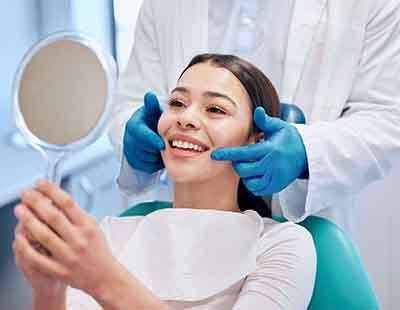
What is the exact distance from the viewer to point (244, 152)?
106 centimetres

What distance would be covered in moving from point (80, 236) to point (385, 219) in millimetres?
1540

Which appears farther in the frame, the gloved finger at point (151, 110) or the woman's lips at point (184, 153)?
the gloved finger at point (151, 110)

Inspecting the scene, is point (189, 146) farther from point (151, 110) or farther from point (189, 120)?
point (151, 110)

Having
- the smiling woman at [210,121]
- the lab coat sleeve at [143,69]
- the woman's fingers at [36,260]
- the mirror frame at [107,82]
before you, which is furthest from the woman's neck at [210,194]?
the woman's fingers at [36,260]

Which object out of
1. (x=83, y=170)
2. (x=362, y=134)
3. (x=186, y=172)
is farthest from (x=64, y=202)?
(x=83, y=170)

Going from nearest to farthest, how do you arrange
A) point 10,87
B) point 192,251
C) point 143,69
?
1. point 192,251
2. point 143,69
3. point 10,87

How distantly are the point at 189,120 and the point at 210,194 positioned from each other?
16 centimetres

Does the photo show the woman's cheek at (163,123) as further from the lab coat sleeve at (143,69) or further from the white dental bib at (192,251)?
the lab coat sleeve at (143,69)

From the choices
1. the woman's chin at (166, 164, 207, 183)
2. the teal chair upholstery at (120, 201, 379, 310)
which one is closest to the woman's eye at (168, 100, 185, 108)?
the woman's chin at (166, 164, 207, 183)

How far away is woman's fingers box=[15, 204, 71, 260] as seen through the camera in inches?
27.0

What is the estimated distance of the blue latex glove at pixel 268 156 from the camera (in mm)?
1062

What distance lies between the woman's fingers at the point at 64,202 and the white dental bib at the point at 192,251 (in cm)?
41

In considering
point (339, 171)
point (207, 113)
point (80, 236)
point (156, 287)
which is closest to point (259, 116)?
point (207, 113)

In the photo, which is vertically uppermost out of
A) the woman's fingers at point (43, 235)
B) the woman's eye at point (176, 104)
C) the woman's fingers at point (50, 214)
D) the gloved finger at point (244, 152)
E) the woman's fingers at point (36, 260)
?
the woman's fingers at point (50, 214)
